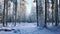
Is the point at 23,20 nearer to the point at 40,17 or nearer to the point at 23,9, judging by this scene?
the point at 23,9

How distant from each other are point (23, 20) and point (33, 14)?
101 centimetres

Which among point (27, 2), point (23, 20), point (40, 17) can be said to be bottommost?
point (23, 20)

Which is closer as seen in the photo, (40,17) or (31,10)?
(40,17)

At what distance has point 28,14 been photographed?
1188 centimetres

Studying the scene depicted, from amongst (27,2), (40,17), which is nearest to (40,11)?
(40,17)

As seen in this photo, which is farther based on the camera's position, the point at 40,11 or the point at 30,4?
the point at 30,4

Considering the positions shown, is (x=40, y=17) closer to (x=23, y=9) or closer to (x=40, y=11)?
(x=40, y=11)

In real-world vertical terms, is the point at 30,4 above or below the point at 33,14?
above

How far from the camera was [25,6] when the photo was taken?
39.2 feet

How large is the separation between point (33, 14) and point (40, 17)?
7078mm

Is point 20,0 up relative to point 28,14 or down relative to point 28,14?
up

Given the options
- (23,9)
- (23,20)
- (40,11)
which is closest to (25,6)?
(23,9)

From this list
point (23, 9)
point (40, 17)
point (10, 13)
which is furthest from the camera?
point (23, 9)

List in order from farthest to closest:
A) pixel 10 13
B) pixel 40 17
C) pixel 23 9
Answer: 1. pixel 23 9
2. pixel 10 13
3. pixel 40 17
